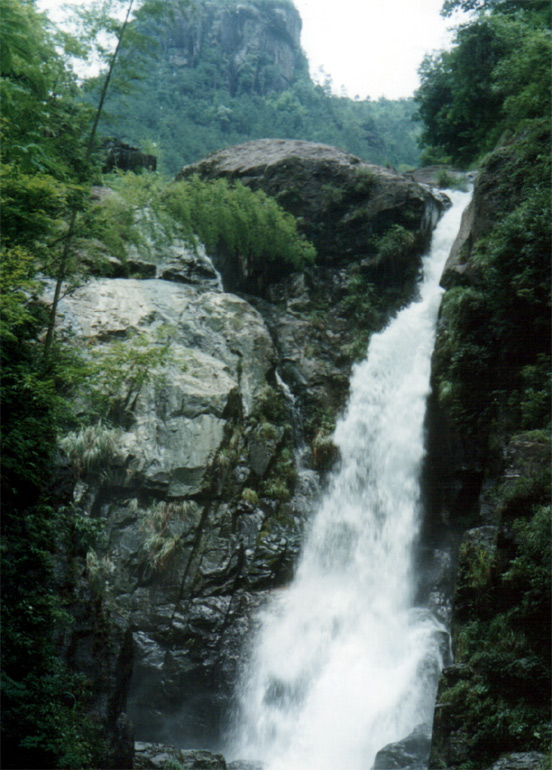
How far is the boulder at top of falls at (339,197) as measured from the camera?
589 inches

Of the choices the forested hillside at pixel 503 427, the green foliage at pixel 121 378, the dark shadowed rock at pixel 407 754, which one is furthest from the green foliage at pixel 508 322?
the green foliage at pixel 121 378

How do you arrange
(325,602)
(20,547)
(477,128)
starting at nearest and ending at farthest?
(20,547)
(325,602)
(477,128)

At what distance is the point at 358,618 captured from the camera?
9.22 metres

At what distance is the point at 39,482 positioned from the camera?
633 centimetres

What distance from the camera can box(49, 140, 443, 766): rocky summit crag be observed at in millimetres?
8555

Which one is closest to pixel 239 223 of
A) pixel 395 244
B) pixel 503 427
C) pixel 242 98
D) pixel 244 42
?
pixel 395 244

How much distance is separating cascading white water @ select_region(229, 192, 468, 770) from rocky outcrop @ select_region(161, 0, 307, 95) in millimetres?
33747

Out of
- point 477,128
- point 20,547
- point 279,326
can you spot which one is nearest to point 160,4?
point 279,326

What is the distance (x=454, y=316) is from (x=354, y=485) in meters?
3.62

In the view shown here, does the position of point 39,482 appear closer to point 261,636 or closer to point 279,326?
point 261,636

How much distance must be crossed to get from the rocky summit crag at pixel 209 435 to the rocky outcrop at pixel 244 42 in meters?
29.2

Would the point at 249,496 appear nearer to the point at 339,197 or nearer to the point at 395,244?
the point at 395,244

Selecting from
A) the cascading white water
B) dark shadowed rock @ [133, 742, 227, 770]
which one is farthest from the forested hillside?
dark shadowed rock @ [133, 742, 227, 770]

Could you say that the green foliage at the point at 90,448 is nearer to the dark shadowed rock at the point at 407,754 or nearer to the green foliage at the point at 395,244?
the dark shadowed rock at the point at 407,754
